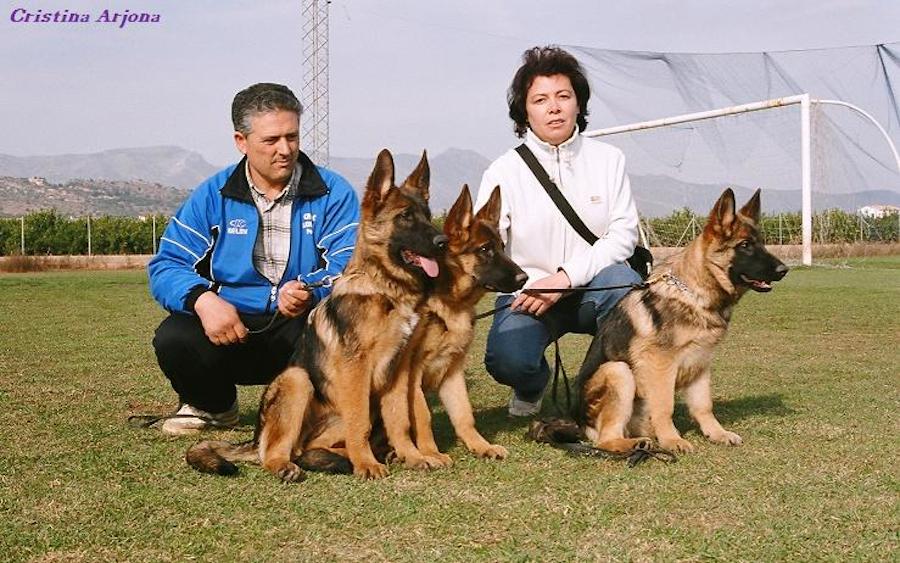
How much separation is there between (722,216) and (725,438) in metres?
1.32

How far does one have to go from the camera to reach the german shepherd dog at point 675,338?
16.6 feet

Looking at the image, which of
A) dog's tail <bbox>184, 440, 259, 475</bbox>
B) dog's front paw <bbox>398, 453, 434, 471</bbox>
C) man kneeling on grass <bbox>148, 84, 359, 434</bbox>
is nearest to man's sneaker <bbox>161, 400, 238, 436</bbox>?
man kneeling on grass <bbox>148, 84, 359, 434</bbox>

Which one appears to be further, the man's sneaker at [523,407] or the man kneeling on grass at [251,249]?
the man's sneaker at [523,407]

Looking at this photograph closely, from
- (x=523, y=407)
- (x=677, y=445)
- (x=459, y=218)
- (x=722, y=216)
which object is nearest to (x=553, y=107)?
(x=459, y=218)

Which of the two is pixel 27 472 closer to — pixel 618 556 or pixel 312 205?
pixel 312 205

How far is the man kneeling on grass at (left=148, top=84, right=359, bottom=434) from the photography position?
521 centimetres

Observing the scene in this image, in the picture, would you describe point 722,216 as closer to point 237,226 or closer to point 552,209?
point 552,209

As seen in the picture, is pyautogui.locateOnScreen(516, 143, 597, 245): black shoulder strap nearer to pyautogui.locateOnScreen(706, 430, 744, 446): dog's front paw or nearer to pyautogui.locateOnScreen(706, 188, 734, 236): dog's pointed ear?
pyautogui.locateOnScreen(706, 188, 734, 236): dog's pointed ear

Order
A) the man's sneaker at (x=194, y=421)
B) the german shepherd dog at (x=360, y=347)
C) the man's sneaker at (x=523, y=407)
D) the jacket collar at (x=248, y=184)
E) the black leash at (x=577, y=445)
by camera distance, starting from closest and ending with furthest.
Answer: the german shepherd dog at (x=360, y=347), the black leash at (x=577, y=445), the jacket collar at (x=248, y=184), the man's sneaker at (x=194, y=421), the man's sneaker at (x=523, y=407)

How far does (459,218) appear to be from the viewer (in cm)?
505

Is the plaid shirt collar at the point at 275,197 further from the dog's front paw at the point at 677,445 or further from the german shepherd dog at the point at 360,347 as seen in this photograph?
the dog's front paw at the point at 677,445

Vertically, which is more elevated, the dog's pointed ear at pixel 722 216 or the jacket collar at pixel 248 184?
the jacket collar at pixel 248 184

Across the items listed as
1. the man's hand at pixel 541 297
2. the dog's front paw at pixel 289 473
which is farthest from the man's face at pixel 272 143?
the dog's front paw at pixel 289 473

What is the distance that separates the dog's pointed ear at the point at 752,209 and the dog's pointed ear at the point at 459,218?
169 centimetres
